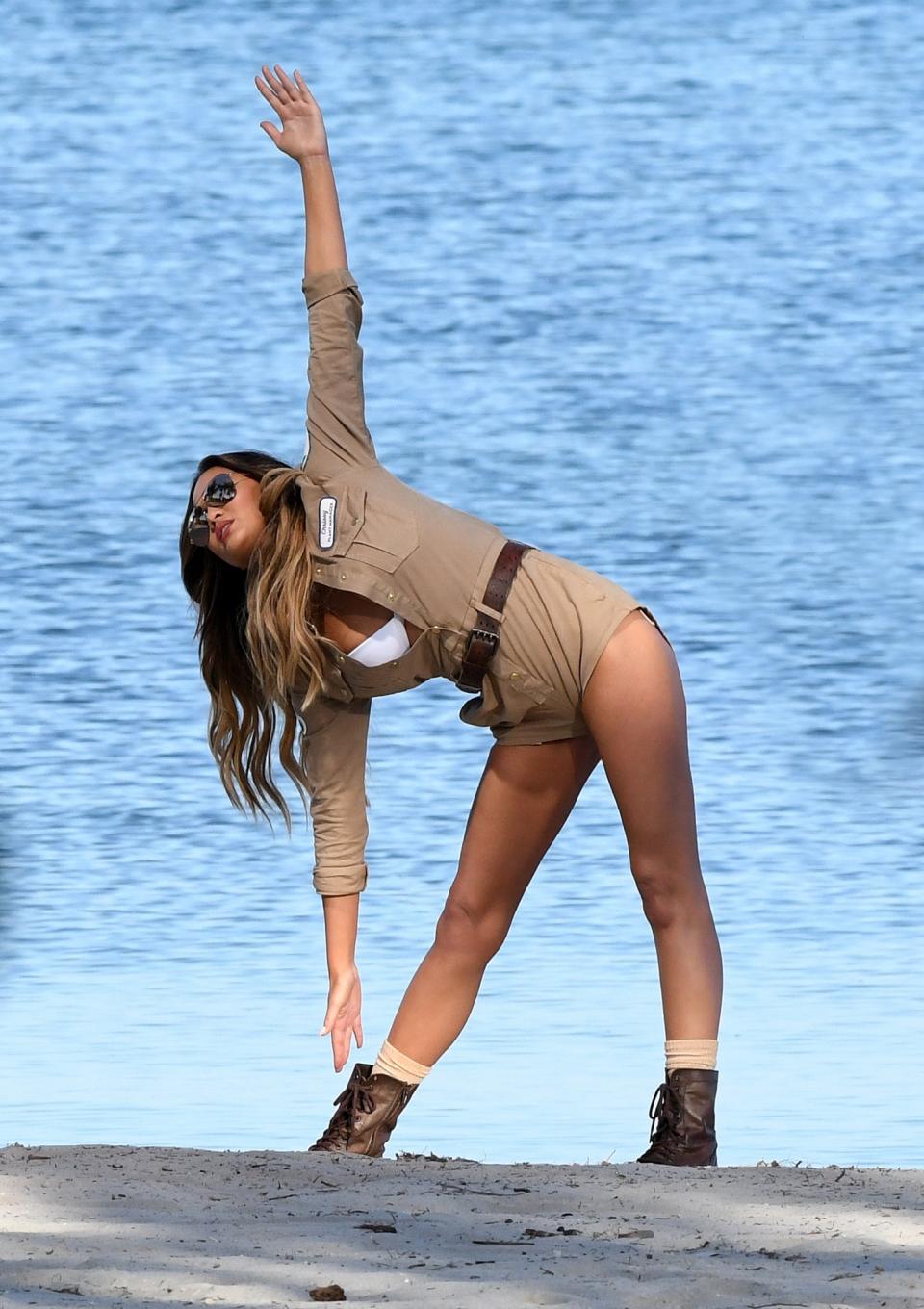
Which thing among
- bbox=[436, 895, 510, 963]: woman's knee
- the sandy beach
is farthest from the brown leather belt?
the sandy beach

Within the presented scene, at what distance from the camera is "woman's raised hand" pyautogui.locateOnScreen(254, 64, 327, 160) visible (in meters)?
3.78

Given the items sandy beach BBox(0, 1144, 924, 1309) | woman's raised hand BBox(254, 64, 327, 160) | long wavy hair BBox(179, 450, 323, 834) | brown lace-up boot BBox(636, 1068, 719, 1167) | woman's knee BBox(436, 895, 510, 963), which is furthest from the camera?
woman's knee BBox(436, 895, 510, 963)

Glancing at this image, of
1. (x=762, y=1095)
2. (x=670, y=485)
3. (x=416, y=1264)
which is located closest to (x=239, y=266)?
(x=670, y=485)

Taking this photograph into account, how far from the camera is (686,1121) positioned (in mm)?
3889

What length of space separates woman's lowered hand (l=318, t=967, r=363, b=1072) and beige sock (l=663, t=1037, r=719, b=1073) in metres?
0.54

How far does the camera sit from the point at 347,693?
12.5ft

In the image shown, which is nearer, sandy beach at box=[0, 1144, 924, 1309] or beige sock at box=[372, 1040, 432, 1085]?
sandy beach at box=[0, 1144, 924, 1309]

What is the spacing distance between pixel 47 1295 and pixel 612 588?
1.54m

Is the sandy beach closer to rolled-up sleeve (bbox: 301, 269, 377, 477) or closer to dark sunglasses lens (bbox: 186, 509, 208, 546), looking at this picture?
dark sunglasses lens (bbox: 186, 509, 208, 546)

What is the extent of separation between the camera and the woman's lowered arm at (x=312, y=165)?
12.3ft

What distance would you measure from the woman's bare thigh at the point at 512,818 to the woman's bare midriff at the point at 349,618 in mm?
315

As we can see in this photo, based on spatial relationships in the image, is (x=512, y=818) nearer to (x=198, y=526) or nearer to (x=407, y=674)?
(x=407, y=674)

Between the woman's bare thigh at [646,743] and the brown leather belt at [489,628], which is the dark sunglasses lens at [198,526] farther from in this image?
the woman's bare thigh at [646,743]

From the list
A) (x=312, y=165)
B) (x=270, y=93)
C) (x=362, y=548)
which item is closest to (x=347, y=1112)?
(x=362, y=548)
